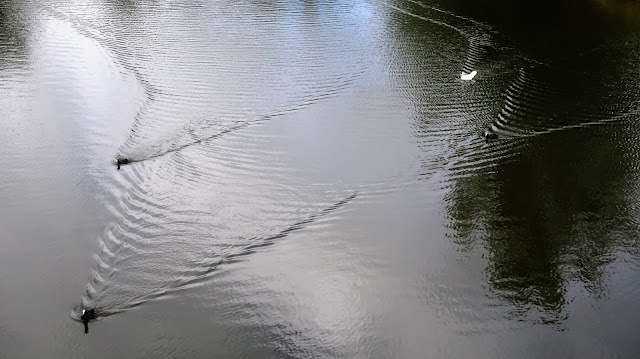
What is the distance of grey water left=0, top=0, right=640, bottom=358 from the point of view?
5770 millimetres

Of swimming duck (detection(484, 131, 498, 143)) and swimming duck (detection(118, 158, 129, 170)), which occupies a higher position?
swimming duck (detection(484, 131, 498, 143))

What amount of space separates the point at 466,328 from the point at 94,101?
706 cm

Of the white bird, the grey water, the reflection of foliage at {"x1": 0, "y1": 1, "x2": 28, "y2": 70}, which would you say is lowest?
the reflection of foliage at {"x1": 0, "y1": 1, "x2": 28, "y2": 70}

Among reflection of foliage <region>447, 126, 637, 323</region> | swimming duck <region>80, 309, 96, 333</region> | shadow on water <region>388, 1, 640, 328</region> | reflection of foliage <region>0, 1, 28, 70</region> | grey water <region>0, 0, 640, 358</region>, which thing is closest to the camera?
swimming duck <region>80, 309, 96, 333</region>

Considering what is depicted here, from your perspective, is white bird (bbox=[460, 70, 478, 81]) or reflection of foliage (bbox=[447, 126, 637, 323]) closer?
reflection of foliage (bbox=[447, 126, 637, 323])

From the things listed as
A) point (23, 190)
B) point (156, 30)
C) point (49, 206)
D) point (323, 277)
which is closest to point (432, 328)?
point (323, 277)

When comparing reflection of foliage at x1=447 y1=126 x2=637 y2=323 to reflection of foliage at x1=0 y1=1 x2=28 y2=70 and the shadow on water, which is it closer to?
the shadow on water

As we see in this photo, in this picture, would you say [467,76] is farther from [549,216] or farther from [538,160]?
[549,216]

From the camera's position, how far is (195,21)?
1445 centimetres

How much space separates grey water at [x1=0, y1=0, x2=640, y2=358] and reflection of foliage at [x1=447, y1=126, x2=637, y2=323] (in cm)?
3

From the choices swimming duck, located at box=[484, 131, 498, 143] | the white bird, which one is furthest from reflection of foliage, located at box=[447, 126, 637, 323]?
the white bird

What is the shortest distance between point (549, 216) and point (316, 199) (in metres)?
2.75

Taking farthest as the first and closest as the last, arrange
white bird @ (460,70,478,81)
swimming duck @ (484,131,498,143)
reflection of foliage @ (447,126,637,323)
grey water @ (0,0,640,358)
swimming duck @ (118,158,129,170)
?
white bird @ (460,70,478,81), swimming duck @ (484,131,498,143), swimming duck @ (118,158,129,170), reflection of foliage @ (447,126,637,323), grey water @ (0,0,640,358)

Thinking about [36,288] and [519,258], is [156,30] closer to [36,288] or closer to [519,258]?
[36,288]
